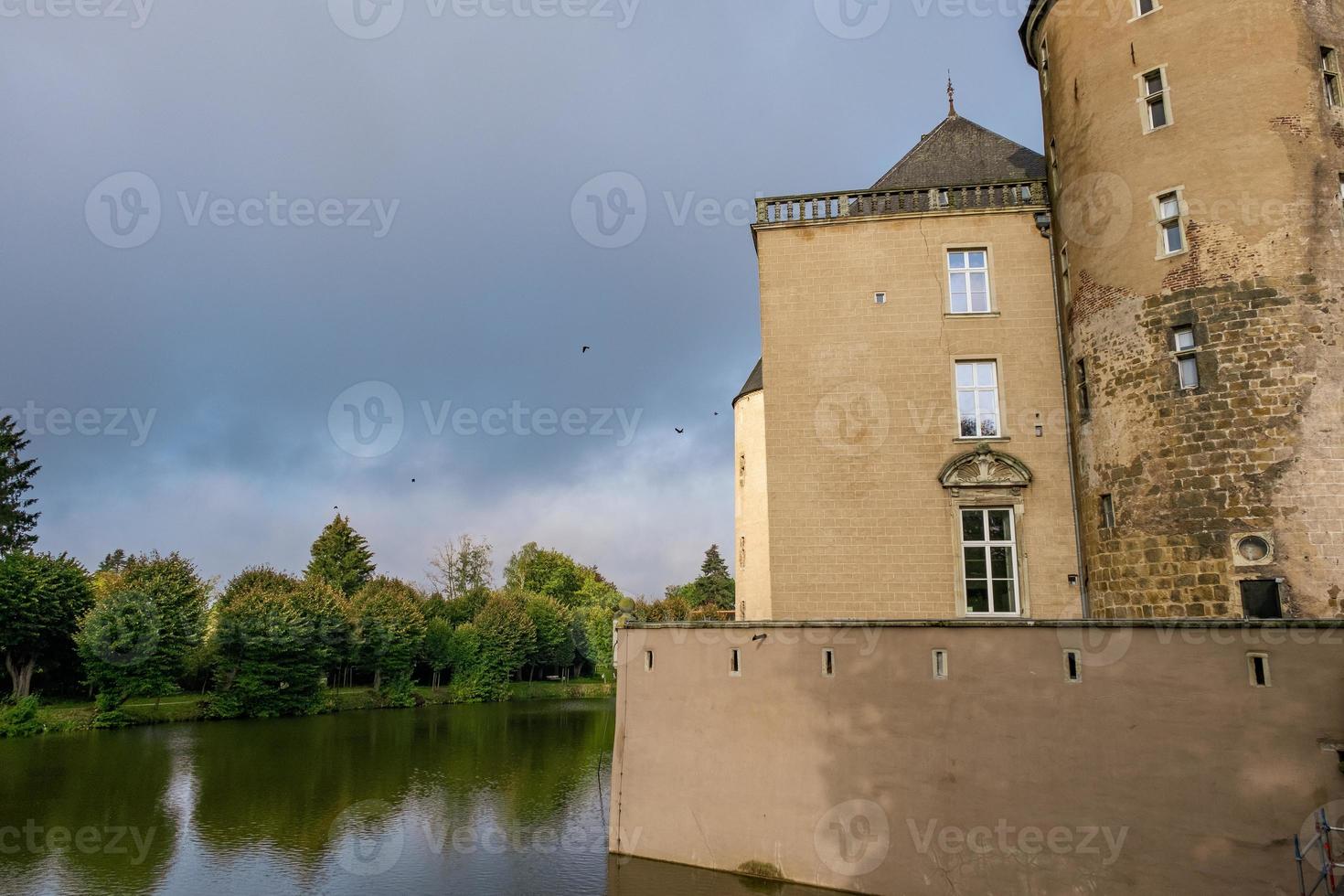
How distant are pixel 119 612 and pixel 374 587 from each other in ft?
59.6

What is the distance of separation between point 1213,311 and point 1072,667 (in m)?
6.46

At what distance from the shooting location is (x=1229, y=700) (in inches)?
424

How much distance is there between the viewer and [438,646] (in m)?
55.2

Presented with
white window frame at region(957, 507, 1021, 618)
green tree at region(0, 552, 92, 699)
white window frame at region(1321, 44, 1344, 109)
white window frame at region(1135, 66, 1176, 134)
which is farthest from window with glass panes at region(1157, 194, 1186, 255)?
green tree at region(0, 552, 92, 699)

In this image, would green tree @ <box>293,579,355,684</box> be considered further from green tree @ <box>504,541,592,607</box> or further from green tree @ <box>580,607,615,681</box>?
green tree @ <box>504,541,592,607</box>

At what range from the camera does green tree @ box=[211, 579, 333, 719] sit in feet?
135

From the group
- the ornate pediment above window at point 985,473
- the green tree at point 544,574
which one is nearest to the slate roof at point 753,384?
the ornate pediment above window at point 985,473

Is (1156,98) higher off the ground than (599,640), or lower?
higher

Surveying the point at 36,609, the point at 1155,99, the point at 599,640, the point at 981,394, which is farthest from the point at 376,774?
the point at 599,640

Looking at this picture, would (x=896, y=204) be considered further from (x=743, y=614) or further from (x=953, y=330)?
(x=743, y=614)

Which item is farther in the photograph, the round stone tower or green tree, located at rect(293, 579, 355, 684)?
green tree, located at rect(293, 579, 355, 684)

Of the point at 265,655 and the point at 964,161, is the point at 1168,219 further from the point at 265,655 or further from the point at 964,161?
the point at 265,655

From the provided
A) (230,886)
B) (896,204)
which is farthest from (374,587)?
(896,204)

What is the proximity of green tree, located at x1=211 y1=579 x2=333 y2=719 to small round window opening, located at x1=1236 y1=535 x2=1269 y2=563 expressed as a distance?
136 feet
